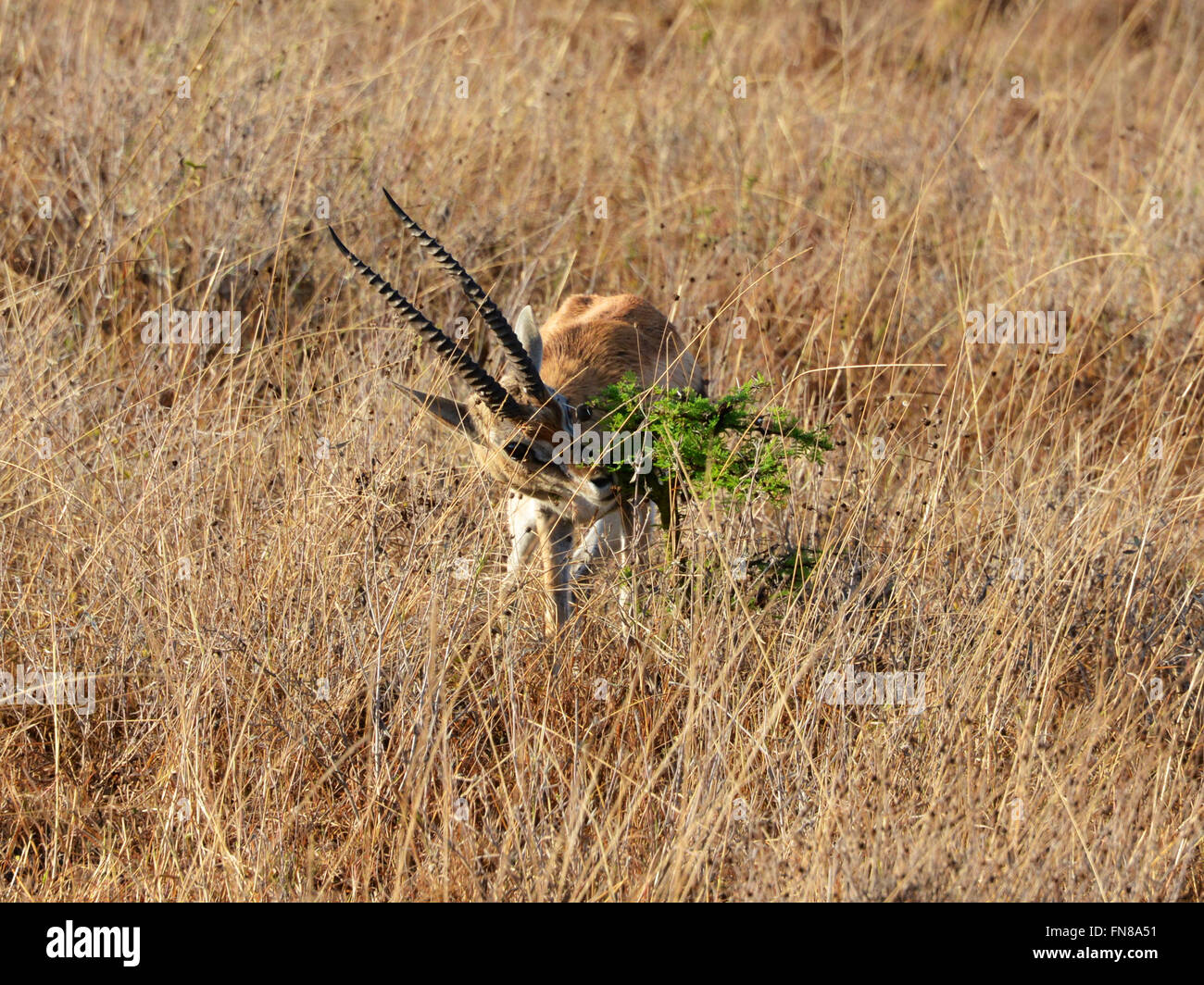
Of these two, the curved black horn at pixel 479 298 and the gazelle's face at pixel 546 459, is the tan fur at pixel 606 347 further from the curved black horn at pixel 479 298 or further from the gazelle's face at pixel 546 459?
the curved black horn at pixel 479 298

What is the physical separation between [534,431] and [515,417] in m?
0.08

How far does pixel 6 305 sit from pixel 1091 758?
14.8ft

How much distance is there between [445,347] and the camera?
402 centimetres

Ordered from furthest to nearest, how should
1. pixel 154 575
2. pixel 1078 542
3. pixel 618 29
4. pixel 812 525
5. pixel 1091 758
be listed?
pixel 618 29 < pixel 812 525 < pixel 1078 542 < pixel 154 575 < pixel 1091 758

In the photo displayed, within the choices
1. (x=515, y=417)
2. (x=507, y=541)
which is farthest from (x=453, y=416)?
(x=507, y=541)

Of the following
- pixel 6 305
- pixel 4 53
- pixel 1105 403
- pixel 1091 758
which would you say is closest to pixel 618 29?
pixel 4 53

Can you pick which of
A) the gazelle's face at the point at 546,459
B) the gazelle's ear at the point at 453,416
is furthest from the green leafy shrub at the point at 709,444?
the gazelle's ear at the point at 453,416

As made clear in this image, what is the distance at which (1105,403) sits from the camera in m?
6.30

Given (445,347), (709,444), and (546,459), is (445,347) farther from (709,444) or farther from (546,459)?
(709,444)

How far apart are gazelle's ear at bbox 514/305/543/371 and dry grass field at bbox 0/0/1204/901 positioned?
18.4 inches

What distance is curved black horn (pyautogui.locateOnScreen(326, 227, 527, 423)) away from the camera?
3.96m

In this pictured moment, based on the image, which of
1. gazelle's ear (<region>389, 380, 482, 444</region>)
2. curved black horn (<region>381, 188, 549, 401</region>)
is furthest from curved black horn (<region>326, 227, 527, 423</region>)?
gazelle's ear (<region>389, 380, 482, 444</region>)

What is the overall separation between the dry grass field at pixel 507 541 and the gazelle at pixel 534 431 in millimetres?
152

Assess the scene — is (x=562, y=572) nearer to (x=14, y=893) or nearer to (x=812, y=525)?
(x=812, y=525)
